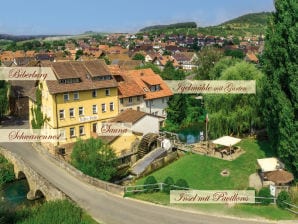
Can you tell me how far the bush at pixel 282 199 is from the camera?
25625 millimetres

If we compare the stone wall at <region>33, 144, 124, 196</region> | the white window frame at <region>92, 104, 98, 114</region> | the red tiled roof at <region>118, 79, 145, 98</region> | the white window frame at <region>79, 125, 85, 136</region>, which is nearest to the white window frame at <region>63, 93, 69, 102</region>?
the white window frame at <region>92, 104, 98, 114</region>

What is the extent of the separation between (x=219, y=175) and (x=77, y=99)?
19.0 meters

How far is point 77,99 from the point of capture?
4475cm

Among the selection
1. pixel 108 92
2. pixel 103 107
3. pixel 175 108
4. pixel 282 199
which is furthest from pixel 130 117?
pixel 282 199

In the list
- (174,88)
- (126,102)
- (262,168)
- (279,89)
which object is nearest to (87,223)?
(262,168)

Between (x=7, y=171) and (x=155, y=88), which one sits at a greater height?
(x=155, y=88)

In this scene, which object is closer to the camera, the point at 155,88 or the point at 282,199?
the point at 282,199

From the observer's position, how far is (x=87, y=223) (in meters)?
24.4

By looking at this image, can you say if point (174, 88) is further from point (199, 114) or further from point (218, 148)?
point (218, 148)

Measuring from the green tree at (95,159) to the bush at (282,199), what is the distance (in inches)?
555

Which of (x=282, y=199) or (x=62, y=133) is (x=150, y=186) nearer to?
(x=282, y=199)

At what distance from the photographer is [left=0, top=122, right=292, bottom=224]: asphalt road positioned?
25391 millimetres

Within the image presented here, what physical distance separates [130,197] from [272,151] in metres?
13.9

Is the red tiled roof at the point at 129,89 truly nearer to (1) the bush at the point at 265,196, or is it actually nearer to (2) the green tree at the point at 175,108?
(2) the green tree at the point at 175,108
